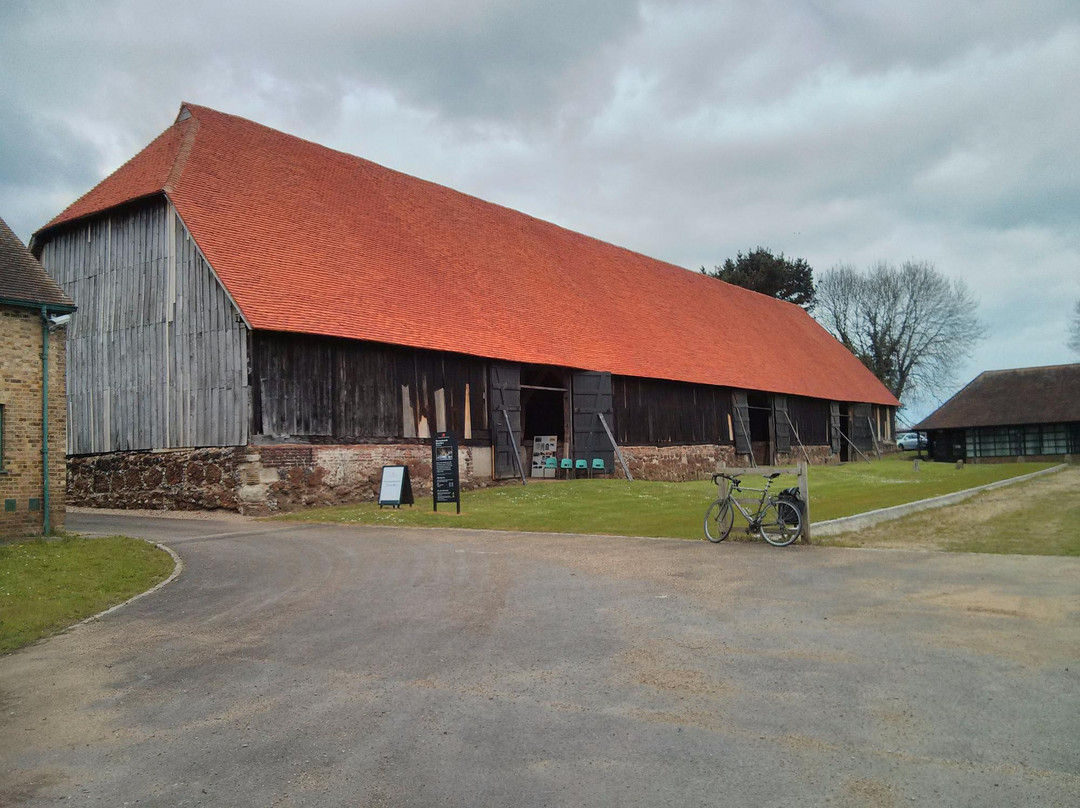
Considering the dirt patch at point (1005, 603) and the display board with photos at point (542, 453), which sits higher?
the display board with photos at point (542, 453)

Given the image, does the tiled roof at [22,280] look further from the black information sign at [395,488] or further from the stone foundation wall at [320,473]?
the black information sign at [395,488]

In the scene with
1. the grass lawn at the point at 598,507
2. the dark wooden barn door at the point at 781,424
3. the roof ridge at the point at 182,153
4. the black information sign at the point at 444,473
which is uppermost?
the roof ridge at the point at 182,153

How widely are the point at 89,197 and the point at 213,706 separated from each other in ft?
77.0

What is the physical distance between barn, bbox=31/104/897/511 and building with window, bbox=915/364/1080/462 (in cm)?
2483

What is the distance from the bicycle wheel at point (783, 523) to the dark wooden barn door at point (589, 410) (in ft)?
53.0

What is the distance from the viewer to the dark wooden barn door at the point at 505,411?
84.4 ft

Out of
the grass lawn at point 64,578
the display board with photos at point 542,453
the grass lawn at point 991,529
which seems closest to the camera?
the grass lawn at point 64,578

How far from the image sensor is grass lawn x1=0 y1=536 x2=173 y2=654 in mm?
8648

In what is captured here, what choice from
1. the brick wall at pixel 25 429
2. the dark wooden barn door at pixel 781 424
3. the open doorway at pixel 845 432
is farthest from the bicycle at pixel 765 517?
the open doorway at pixel 845 432

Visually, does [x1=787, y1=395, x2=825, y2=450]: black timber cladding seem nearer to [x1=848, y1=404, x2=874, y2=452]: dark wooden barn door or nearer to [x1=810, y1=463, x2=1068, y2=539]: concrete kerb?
[x1=848, y1=404, x2=874, y2=452]: dark wooden barn door

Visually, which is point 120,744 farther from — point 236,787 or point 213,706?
point 236,787

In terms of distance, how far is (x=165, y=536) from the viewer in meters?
15.6

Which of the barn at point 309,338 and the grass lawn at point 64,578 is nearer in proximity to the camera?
the grass lawn at point 64,578

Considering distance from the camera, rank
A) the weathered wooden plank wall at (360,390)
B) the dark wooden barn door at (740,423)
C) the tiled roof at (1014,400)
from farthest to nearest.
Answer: the tiled roof at (1014,400), the dark wooden barn door at (740,423), the weathered wooden plank wall at (360,390)
